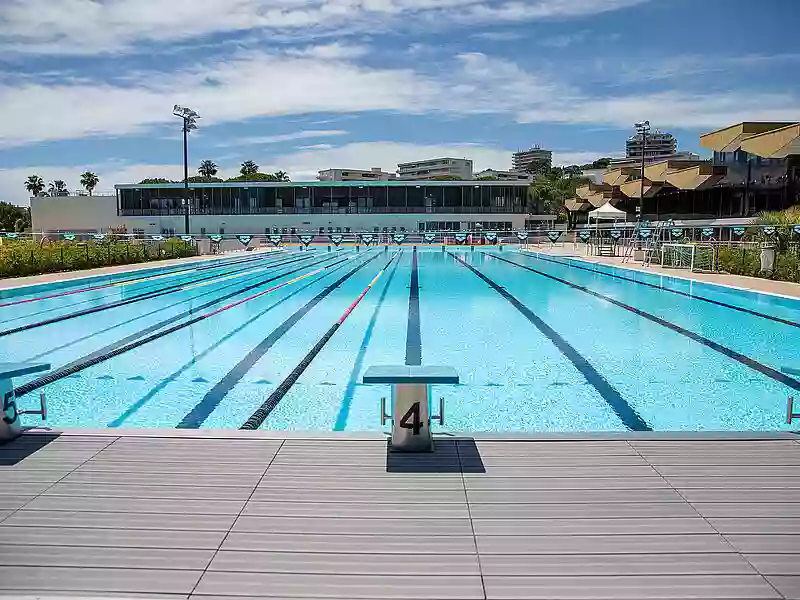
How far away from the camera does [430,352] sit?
7.36m

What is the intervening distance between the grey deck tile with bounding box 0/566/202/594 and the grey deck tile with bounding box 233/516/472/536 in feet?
1.18

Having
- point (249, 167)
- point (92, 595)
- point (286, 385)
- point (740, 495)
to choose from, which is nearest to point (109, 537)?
point (92, 595)

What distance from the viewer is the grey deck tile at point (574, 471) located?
2.87 meters

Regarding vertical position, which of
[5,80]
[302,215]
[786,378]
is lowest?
[786,378]

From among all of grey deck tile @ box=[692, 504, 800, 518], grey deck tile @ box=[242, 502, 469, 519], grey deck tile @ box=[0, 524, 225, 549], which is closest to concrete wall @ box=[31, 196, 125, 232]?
grey deck tile @ box=[0, 524, 225, 549]

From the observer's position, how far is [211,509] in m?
2.54

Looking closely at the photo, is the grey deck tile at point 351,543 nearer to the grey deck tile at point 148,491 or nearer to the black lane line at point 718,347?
the grey deck tile at point 148,491

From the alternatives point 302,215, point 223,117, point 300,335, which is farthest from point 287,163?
point 300,335

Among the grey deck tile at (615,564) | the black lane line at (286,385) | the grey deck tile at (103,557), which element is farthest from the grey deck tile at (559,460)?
the black lane line at (286,385)

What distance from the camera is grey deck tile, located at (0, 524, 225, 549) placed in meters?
2.27

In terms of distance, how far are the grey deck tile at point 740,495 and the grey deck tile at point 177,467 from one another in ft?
6.03

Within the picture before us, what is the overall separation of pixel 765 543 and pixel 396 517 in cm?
129

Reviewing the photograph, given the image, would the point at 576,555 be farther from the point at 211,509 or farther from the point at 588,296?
the point at 588,296

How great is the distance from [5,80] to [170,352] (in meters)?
15.6
